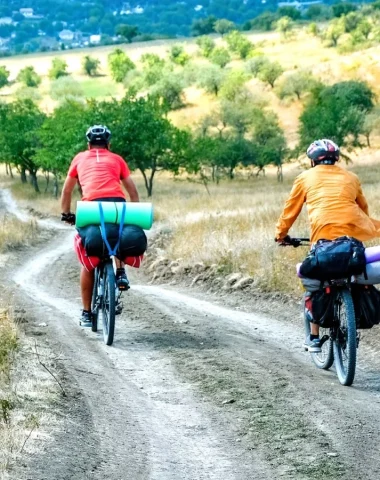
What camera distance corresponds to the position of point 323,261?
6.95m

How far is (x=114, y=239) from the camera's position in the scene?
8.73 metres

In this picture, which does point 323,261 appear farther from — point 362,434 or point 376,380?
point 362,434

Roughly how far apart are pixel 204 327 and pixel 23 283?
6757 millimetres

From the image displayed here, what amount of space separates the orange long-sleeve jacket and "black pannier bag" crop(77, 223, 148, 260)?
1.68 meters

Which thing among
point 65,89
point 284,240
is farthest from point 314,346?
point 65,89

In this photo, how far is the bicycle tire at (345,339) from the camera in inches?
273

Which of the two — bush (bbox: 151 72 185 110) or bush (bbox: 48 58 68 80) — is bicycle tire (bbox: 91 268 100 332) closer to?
bush (bbox: 151 72 185 110)

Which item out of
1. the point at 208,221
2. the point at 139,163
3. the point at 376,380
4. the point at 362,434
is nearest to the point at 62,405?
the point at 362,434

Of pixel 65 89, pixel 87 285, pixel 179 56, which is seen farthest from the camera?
pixel 179 56

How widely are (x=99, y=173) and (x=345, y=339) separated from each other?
317 cm

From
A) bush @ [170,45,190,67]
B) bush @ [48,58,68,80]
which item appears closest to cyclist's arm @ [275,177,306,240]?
bush @ [170,45,190,67]

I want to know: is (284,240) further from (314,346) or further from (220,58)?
(220,58)

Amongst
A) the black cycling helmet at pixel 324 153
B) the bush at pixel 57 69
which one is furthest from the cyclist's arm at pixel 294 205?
the bush at pixel 57 69

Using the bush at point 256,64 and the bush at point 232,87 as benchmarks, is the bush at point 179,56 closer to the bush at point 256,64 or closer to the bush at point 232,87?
the bush at point 256,64
